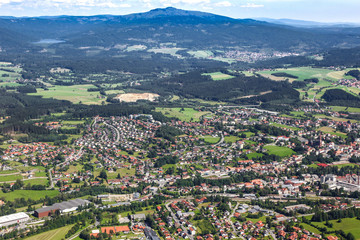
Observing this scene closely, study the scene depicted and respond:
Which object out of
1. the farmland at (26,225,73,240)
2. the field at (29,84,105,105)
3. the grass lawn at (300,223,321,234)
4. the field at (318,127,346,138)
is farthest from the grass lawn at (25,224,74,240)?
the field at (29,84,105,105)

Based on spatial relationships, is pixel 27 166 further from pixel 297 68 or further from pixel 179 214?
pixel 297 68

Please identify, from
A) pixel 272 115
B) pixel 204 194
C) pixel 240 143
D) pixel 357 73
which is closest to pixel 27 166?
pixel 204 194

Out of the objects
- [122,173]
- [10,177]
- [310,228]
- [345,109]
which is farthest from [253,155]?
[345,109]

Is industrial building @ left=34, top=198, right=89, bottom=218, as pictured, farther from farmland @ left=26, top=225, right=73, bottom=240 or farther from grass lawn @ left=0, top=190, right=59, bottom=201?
grass lawn @ left=0, top=190, right=59, bottom=201

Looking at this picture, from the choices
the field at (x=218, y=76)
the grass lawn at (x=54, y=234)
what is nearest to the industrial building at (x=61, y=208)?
the grass lawn at (x=54, y=234)

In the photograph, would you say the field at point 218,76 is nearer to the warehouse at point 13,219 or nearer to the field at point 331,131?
the field at point 331,131
